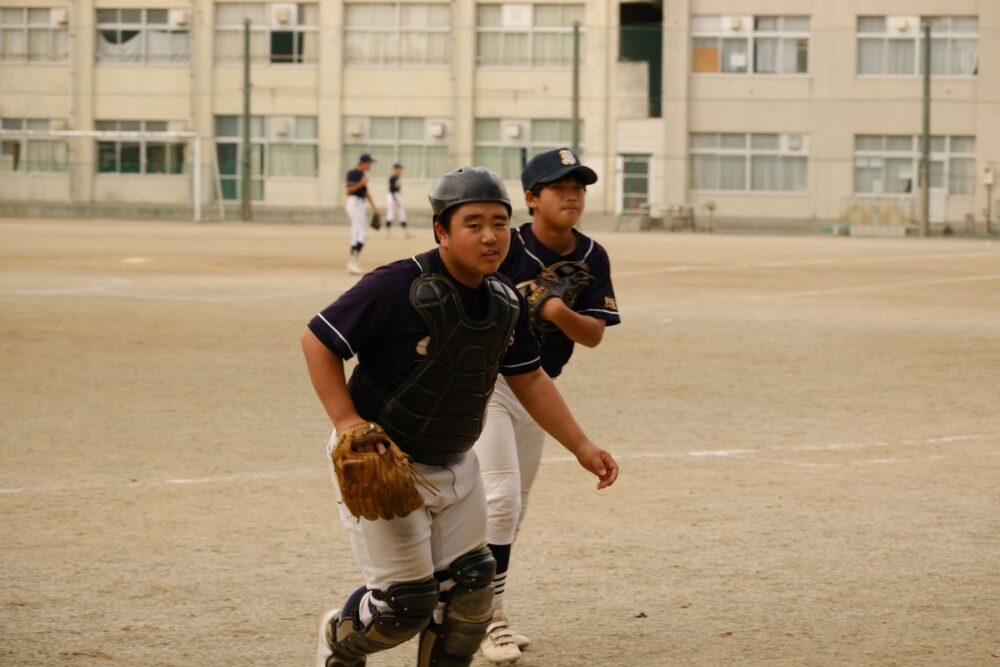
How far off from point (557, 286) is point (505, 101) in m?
60.5

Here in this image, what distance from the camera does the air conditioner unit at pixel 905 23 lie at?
62.7 m

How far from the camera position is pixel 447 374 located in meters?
4.91

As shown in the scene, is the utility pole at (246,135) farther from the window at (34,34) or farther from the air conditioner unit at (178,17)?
the window at (34,34)

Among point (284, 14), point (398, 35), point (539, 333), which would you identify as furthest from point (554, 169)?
Answer: point (284, 14)

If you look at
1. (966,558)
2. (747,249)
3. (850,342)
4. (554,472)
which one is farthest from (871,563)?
(747,249)

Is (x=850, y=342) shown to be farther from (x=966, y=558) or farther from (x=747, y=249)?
(x=747, y=249)

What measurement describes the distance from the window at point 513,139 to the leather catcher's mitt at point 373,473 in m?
60.6

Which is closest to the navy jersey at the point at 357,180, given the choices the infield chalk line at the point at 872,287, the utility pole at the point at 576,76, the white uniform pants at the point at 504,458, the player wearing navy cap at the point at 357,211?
the player wearing navy cap at the point at 357,211

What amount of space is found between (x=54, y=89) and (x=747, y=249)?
38.9 meters

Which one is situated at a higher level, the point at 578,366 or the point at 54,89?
the point at 54,89

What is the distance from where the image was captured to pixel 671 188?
6425 cm

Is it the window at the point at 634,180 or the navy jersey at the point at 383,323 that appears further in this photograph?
the window at the point at 634,180

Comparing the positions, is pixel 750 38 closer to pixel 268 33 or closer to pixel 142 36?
pixel 268 33

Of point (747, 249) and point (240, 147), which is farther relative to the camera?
point (240, 147)
